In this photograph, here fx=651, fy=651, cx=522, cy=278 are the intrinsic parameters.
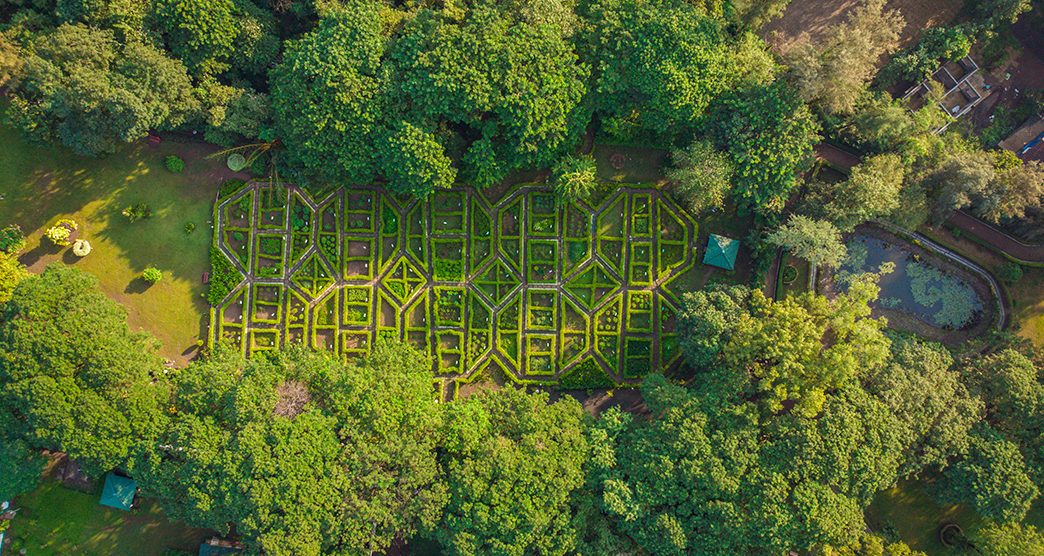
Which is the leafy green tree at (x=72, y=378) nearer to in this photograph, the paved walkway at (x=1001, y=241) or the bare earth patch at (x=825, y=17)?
the bare earth patch at (x=825, y=17)

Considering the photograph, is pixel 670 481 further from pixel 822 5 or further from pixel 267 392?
pixel 822 5

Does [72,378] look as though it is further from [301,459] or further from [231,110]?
[231,110]

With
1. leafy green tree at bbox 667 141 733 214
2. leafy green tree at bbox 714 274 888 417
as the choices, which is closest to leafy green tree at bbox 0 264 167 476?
leafy green tree at bbox 667 141 733 214

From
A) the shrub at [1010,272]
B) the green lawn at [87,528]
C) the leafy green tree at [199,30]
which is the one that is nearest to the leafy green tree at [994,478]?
the shrub at [1010,272]

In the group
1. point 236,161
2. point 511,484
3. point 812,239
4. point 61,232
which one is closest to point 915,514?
point 812,239

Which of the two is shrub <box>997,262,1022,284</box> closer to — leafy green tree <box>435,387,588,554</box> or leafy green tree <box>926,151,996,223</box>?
leafy green tree <box>926,151,996,223</box>

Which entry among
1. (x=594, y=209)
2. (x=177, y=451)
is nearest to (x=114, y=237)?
(x=177, y=451)
